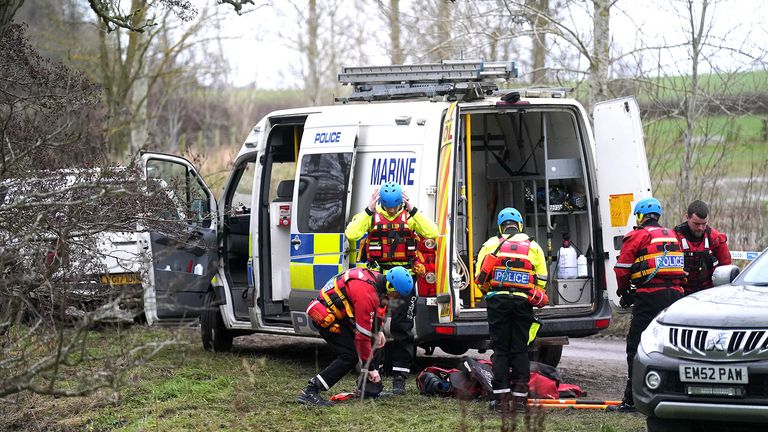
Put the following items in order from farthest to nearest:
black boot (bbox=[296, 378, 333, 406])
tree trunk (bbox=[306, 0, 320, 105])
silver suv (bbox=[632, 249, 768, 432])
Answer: tree trunk (bbox=[306, 0, 320, 105]) < black boot (bbox=[296, 378, 333, 406]) < silver suv (bbox=[632, 249, 768, 432])

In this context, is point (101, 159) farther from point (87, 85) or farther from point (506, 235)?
point (506, 235)

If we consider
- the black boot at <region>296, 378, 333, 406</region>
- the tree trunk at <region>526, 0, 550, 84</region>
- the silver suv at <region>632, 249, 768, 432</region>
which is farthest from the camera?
the tree trunk at <region>526, 0, 550, 84</region>

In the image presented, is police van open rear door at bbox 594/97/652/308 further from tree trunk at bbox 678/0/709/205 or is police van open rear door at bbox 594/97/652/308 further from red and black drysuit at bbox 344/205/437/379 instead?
tree trunk at bbox 678/0/709/205

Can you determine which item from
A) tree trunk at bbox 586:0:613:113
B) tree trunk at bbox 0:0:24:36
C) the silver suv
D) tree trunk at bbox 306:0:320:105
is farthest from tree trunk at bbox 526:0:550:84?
tree trunk at bbox 306:0:320:105

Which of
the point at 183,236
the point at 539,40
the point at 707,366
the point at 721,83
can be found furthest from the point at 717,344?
the point at 539,40

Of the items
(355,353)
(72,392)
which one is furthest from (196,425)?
(72,392)

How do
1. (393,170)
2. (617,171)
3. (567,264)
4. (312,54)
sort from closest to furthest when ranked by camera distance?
(617,171)
(393,170)
(567,264)
(312,54)

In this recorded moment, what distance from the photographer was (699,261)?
29.3 ft

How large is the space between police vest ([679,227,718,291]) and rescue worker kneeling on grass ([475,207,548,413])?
175 centimetres

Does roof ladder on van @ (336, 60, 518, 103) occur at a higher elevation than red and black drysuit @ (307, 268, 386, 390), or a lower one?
higher

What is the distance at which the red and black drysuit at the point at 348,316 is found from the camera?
7.71m

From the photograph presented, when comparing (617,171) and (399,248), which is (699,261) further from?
(399,248)

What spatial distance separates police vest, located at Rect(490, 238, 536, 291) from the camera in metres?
7.66

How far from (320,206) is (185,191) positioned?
146 cm
